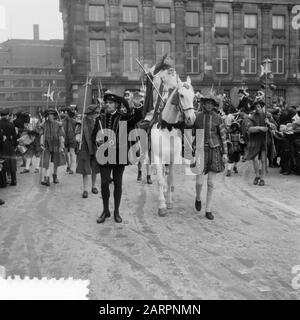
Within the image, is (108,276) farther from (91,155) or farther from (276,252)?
(91,155)

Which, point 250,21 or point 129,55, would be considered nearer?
point 129,55

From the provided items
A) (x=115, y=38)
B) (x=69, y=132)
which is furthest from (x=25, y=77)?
(x=69, y=132)

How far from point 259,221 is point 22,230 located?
3.93 metres

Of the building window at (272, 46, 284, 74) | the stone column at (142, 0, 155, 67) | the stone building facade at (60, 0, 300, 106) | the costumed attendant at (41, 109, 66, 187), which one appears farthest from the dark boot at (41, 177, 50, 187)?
the building window at (272, 46, 284, 74)

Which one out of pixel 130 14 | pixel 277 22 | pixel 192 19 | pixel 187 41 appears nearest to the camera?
pixel 130 14

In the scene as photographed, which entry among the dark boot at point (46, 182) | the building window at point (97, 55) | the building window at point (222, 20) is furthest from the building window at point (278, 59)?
the dark boot at point (46, 182)

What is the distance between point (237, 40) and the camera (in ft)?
116

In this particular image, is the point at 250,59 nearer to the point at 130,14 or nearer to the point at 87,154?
the point at 130,14

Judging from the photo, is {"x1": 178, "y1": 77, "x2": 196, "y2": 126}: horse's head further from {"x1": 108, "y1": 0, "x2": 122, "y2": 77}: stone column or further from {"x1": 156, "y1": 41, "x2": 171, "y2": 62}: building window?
{"x1": 156, "y1": 41, "x2": 171, "y2": 62}: building window

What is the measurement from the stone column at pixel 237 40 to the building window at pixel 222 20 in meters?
0.66

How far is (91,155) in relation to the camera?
937 cm

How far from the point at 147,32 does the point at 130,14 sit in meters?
1.92

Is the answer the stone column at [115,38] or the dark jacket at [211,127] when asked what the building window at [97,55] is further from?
the dark jacket at [211,127]

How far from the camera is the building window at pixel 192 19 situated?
34.3 metres
